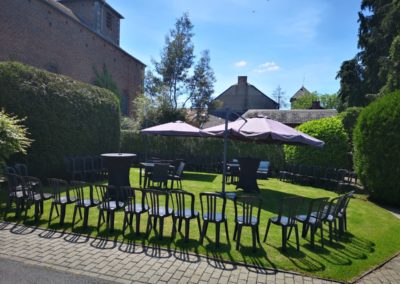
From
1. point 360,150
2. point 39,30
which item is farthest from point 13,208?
point 39,30

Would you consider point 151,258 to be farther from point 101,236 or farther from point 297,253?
point 297,253

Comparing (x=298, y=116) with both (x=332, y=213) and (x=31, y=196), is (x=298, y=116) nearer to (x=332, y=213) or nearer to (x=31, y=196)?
(x=332, y=213)

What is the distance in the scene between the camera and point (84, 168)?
11195 millimetres

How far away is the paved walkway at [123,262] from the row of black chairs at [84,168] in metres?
5.63

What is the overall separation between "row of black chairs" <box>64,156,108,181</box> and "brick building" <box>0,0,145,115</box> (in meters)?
9.05

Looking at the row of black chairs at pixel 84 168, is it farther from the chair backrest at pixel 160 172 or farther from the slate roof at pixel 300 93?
the slate roof at pixel 300 93

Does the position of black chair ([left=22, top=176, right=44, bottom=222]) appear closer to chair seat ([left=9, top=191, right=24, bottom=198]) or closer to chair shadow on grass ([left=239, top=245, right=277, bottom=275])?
chair seat ([left=9, top=191, right=24, bottom=198])

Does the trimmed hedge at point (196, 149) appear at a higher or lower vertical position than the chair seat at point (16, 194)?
higher

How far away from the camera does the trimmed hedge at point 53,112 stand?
973 centimetres

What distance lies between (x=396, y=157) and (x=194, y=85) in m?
22.8

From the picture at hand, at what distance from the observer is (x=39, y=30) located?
18688 millimetres

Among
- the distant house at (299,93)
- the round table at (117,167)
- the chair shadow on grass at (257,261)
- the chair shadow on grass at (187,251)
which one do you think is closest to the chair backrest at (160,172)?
the round table at (117,167)

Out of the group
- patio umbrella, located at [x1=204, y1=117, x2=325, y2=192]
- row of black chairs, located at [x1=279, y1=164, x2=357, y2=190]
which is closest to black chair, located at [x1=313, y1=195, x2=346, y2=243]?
patio umbrella, located at [x1=204, y1=117, x2=325, y2=192]

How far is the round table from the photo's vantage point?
802 centimetres
